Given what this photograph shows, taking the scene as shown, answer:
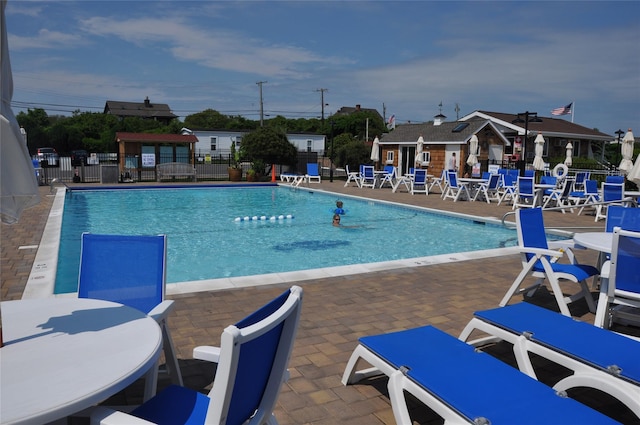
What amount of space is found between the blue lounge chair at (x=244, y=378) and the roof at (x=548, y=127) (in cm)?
2816

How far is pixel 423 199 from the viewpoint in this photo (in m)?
15.6

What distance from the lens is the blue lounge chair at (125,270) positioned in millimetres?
2818

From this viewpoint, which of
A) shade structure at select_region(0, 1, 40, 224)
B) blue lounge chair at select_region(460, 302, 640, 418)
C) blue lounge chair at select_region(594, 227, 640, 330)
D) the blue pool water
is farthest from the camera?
the blue pool water

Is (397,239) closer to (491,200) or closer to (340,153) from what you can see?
(491,200)

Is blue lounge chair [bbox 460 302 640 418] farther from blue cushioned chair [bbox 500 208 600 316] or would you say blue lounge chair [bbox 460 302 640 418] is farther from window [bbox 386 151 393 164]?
window [bbox 386 151 393 164]

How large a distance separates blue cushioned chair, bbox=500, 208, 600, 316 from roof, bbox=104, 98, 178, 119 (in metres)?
65.2

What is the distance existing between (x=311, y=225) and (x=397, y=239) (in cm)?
242

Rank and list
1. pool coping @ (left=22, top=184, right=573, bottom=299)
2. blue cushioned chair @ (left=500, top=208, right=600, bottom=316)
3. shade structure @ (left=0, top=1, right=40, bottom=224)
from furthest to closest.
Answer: pool coping @ (left=22, top=184, right=573, bottom=299), blue cushioned chair @ (left=500, top=208, right=600, bottom=316), shade structure @ (left=0, top=1, right=40, bottom=224)

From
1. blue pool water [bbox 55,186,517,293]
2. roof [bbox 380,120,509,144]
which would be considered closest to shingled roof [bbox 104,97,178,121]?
roof [bbox 380,120,509,144]

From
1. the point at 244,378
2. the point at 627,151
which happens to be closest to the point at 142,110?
the point at 627,151

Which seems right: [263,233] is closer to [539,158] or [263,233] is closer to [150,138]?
[539,158]

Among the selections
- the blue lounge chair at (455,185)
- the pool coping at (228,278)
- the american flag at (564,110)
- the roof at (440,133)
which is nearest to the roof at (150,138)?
the roof at (440,133)

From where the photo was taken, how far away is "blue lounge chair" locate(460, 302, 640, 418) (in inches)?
88.9

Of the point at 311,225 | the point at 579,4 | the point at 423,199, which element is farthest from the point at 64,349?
the point at 423,199
